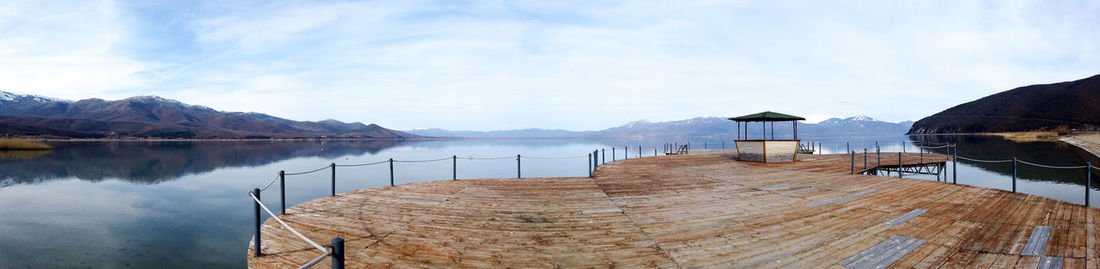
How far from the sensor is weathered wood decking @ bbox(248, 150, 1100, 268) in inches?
201

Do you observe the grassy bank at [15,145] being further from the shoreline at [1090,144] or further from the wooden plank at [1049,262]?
the shoreline at [1090,144]

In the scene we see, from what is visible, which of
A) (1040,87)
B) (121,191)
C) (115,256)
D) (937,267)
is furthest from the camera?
(1040,87)

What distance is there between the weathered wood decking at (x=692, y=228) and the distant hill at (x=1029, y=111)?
159 metres

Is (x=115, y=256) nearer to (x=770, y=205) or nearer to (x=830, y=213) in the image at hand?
(x=770, y=205)

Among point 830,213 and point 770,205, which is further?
point 770,205

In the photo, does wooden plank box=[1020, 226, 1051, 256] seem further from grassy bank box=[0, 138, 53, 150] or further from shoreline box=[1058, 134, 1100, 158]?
grassy bank box=[0, 138, 53, 150]

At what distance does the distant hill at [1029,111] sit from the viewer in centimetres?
11825

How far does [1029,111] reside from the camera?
134 m

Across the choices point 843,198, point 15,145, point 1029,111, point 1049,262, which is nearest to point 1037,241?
point 1049,262

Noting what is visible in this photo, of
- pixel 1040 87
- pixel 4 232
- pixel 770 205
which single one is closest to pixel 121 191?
pixel 4 232

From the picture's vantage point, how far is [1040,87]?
15450cm

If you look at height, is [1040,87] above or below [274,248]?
above

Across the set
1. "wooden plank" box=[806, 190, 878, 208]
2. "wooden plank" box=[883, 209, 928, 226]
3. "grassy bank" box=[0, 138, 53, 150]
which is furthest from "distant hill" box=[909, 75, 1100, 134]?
"grassy bank" box=[0, 138, 53, 150]

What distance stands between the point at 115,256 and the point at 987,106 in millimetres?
229641
